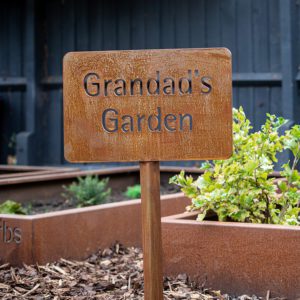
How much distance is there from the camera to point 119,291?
162 inches

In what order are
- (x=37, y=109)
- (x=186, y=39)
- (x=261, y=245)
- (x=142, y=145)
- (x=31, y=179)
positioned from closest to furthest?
(x=142, y=145) → (x=261, y=245) → (x=31, y=179) → (x=186, y=39) → (x=37, y=109)

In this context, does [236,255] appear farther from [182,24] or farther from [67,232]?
[182,24]

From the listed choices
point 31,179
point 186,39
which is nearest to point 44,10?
point 186,39

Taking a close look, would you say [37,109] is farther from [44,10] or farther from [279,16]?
[279,16]

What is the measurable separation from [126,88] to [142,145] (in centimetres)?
27

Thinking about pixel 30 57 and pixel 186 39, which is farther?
pixel 30 57

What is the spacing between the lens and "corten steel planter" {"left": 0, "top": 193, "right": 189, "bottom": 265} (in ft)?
16.2

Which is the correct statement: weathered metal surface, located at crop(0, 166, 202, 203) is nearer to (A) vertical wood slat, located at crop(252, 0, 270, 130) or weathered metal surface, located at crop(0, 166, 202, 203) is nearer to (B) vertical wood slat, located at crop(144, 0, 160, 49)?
(A) vertical wood slat, located at crop(252, 0, 270, 130)

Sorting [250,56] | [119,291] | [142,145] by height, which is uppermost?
[250,56]

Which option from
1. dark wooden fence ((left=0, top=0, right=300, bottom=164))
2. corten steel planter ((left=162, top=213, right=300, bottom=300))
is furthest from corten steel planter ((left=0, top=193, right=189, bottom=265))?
dark wooden fence ((left=0, top=0, right=300, bottom=164))

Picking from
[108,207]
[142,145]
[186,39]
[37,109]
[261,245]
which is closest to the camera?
[142,145]

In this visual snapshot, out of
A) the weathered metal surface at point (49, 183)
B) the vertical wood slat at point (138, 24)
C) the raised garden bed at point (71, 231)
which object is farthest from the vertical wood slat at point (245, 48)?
the raised garden bed at point (71, 231)

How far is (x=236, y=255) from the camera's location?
4035 mm

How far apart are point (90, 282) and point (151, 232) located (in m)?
1.45
